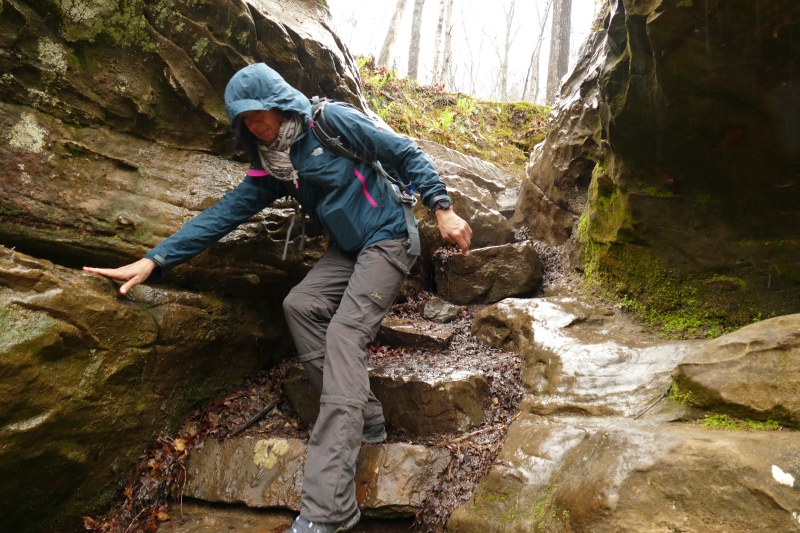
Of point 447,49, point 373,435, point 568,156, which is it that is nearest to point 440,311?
point 373,435

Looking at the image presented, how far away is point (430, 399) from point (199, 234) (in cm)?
227

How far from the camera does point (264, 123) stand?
3.38 meters

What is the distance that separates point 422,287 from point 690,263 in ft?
10.8

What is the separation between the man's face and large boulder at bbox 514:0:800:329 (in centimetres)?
264

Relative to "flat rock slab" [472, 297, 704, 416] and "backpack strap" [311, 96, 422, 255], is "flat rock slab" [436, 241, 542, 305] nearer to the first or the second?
"flat rock slab" [472, 297, 704, 416]

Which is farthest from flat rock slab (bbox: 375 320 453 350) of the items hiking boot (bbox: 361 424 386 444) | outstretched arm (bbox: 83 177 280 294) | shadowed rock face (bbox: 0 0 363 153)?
shadowed rock face (bbox: 0 0 363 153)

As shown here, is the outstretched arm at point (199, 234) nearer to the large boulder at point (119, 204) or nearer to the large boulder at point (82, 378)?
the large boulder at point (82, 378)

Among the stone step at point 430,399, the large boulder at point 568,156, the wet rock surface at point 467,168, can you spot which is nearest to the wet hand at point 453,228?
the stone step at point 430,399

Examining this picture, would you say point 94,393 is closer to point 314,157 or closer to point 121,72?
point 314,157

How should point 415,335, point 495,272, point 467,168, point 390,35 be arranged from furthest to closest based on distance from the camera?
point 390,35
point 467,168
point 495,272
point 415,335

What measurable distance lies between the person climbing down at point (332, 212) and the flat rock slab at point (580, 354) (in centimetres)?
137

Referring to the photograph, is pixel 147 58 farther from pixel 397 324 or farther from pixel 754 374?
pixel 754 374

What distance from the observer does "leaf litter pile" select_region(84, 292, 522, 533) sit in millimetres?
3223

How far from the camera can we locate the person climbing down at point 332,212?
3279 mm
